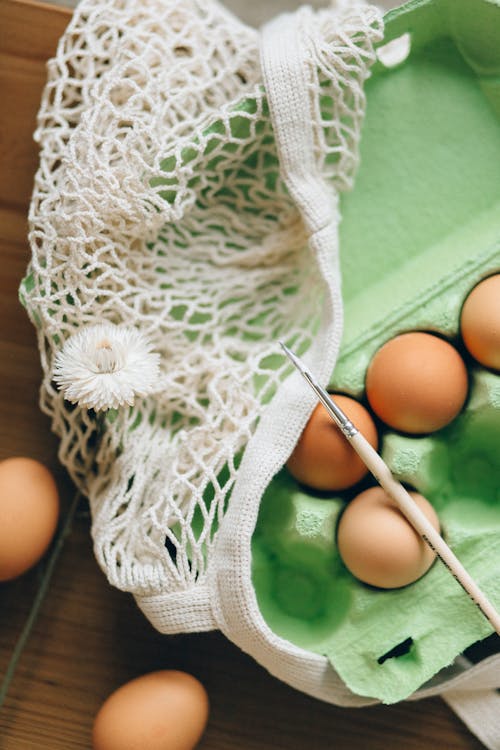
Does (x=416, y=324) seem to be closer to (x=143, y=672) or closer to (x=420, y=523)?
(x=420, y=523)

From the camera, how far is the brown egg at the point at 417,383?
509 mm

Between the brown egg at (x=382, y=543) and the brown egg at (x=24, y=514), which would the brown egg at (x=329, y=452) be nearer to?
the brown egg at (x=382, y=543)

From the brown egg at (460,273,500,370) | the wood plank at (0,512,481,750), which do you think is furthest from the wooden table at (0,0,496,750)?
the brown egg at (460,273,500,370)

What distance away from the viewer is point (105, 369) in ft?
1.51

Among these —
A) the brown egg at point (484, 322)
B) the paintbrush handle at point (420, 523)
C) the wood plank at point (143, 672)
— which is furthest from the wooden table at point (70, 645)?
the brown egg at point (484, 322)

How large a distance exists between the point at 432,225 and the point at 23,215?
0.33 meters

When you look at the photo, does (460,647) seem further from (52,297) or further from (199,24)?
(199,24)

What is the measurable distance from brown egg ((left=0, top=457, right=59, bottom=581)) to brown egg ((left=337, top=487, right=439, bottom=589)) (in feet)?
0.72

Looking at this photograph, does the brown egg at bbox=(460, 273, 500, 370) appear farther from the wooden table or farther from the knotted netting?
the wooden table

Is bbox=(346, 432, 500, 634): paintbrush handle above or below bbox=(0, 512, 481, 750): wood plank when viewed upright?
above

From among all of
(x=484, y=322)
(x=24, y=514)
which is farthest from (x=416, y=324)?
Answer: (x=24, y=514)

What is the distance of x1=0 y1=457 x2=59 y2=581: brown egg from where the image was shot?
0.54 m

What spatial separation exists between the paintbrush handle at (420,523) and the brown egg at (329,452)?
0.02 m

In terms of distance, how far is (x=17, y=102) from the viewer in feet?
2.00
